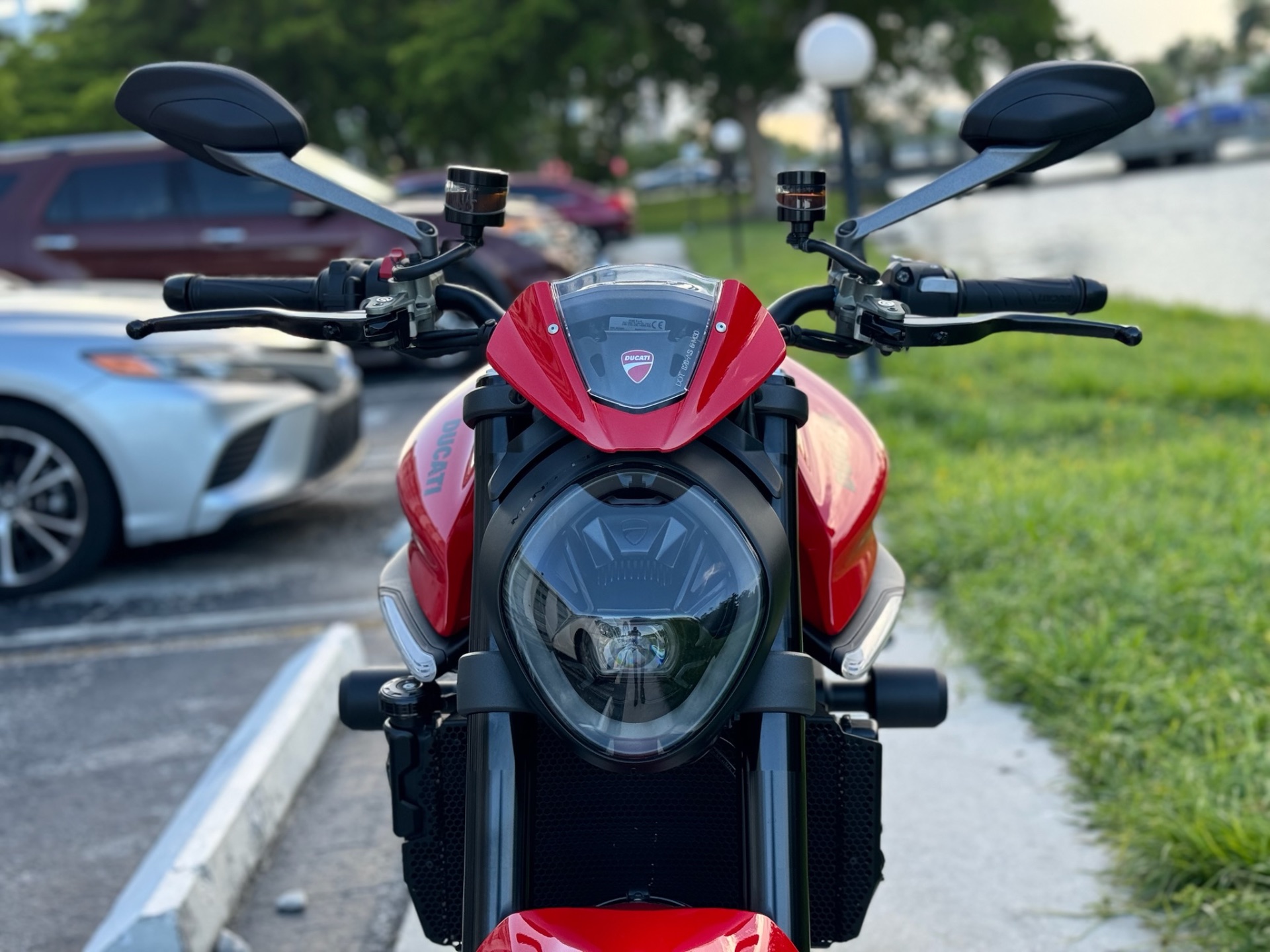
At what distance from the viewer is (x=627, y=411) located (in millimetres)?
1339

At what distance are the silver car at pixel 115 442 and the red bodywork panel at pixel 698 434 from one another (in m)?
3.39

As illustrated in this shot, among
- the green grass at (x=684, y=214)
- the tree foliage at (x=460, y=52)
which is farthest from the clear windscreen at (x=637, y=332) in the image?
the green grass at (x=684, y=214)

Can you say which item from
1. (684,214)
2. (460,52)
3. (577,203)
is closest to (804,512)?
(577,203)

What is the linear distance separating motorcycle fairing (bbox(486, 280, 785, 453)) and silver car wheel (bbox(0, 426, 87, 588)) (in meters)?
4.18

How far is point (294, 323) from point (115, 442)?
12.5 ft

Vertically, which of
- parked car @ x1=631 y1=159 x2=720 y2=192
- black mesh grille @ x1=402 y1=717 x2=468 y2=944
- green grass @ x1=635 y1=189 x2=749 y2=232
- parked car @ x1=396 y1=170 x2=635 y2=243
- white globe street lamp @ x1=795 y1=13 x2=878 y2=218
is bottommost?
black mesh grille @ x1=402 y1=717 x2=468 y2=944

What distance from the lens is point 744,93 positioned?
3856cm

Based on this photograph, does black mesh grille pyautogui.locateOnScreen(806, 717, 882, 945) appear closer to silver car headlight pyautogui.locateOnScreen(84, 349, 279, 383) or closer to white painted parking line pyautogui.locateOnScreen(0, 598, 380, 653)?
white painted parking line pyautogui.locateOnScreen(0, 598, 380, 653)

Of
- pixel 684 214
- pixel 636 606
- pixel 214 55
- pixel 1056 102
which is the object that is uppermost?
pixel 214 55

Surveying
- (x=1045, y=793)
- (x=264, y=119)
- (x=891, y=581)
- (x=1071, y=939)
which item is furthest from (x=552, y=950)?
(x=1045, y=793)

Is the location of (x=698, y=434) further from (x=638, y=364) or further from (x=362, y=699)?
(x=362, y=699)

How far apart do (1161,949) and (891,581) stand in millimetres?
1018

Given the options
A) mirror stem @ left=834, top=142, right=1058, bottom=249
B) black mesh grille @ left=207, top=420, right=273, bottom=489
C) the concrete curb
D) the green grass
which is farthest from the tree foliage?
mirror stem @ left=834, top=142, right=1058, bottom=249

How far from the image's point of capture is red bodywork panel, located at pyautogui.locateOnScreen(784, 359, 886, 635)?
5.83ft
